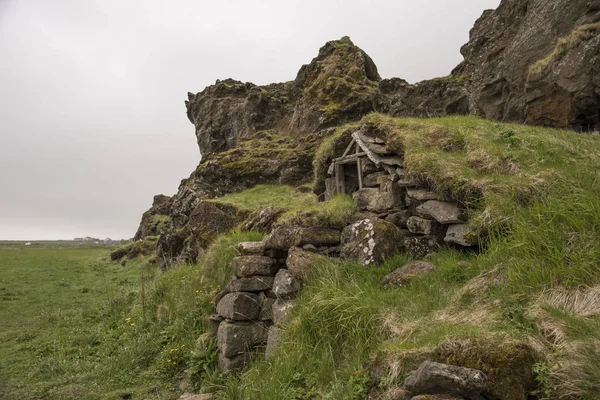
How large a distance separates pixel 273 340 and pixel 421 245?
362 cm

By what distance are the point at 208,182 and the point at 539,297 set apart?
76.3 feet

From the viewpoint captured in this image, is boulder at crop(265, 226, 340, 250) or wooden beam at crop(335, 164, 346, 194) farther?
wooden beam at crop(335, 164, 346, 194)

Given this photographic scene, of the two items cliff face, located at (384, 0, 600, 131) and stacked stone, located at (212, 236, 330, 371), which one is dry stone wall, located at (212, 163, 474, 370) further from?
cliff face, located at (384, 0, 600, 131)

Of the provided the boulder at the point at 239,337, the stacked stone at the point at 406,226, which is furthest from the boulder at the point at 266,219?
the boulder at the point at 239,337

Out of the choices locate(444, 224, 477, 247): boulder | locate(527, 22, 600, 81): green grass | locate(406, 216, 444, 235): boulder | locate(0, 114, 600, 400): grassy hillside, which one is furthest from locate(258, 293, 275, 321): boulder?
locate(527, 22, 600, 81): green grass

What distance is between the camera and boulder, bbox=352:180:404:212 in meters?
9.18

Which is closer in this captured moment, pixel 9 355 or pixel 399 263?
pixel 399 263

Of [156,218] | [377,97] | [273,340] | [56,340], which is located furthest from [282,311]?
[156,218]

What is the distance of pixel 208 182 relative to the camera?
26031mm

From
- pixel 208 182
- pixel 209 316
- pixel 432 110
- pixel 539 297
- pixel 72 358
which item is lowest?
pixel 72 358

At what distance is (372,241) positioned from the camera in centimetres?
806

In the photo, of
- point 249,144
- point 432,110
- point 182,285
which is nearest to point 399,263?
point 182,285

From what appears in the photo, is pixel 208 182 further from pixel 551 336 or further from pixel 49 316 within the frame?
pixel 551 336

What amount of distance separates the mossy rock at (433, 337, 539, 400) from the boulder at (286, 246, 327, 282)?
3.95 meters
